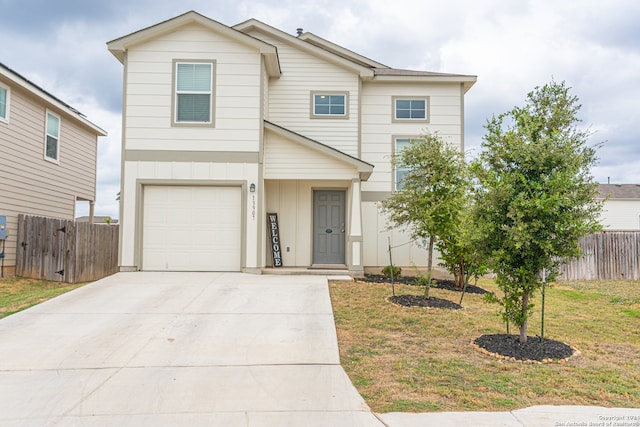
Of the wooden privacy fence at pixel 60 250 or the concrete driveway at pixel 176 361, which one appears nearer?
the concrete driveway at pixel 176 361

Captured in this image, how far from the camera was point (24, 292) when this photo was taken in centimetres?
1185

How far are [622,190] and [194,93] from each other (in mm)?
29918

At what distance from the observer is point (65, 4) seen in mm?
10586

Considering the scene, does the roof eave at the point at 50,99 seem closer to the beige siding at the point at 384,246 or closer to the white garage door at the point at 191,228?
the white garage door at the point at 191,228

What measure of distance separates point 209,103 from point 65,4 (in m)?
3.73

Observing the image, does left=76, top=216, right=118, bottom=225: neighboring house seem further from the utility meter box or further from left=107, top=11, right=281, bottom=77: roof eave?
left=107, top=11, right=281, bottom=77: roof eave

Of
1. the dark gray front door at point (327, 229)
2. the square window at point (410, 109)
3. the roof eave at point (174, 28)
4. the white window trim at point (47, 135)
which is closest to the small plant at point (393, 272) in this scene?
the dark gray front door at point (327, 229)

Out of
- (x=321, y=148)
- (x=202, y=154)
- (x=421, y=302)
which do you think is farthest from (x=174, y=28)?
(x=421, y=302)

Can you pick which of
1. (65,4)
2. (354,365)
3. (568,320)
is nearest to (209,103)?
(65,4)

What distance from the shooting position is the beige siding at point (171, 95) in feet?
37.4

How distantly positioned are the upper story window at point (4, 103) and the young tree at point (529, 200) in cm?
1335

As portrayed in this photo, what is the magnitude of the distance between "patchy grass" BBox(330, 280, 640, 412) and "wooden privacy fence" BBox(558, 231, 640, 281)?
686 cm

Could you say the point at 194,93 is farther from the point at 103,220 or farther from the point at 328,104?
the point at 103,220

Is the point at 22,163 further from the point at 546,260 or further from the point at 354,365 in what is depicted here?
the point at 546,260
